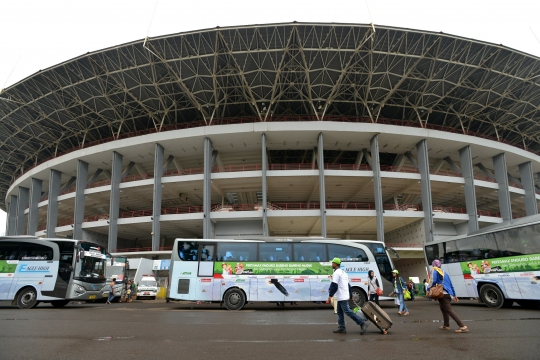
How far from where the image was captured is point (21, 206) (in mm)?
45781

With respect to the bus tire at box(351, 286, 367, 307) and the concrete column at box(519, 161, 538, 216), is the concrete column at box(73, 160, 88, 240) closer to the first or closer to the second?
the bus tire at box(351, 286, 367, 307)

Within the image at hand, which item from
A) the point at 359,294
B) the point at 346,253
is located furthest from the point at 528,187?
the point at 359,294

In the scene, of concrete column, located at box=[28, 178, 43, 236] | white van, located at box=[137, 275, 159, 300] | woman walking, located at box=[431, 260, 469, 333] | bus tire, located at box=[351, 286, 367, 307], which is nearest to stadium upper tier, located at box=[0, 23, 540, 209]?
concrete column, located at box=[28, 178, 43, 236]

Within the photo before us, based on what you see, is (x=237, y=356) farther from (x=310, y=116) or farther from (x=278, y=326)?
(x=310, y=116)

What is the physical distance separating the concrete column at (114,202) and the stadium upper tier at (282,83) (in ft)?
9.55

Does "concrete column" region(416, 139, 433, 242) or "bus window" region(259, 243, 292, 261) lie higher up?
"concrete column" region(416, 139, 433, 242)

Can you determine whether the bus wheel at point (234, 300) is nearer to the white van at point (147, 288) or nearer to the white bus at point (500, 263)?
the white bus at point (500, 263)

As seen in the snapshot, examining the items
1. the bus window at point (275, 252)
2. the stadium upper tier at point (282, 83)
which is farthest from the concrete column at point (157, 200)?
the bus window at point (275, 252)

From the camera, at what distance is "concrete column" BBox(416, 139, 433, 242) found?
107 feet

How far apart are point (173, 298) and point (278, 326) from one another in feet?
26.0

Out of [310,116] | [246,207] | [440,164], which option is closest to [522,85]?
[440,164]

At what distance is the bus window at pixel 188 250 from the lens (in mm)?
16691

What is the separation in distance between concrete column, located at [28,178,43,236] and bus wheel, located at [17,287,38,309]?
2709cm

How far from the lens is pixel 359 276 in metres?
16.7
